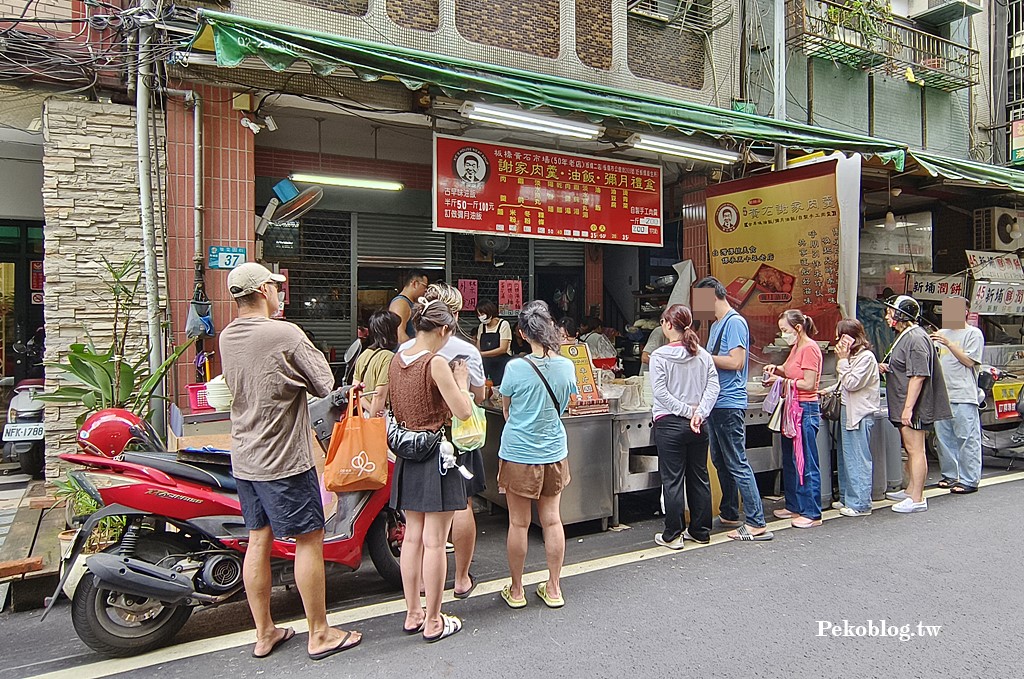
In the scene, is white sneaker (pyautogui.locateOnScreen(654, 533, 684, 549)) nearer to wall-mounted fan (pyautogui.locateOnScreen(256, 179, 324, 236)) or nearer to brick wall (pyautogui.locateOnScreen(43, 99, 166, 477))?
wall-mounted fan (pyautogui.locateOnScreen(256, 179, 324, 236))

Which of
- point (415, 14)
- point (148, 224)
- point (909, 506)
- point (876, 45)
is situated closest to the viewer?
point (148, 224)

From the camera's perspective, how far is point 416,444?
11.4ft

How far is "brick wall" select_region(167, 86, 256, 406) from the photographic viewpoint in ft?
19.2

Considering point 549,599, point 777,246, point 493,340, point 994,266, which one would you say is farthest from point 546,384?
point 994,266

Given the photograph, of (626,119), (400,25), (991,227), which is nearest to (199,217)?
(400,25)

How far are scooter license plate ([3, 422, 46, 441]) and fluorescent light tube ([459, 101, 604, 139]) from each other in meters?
5.50

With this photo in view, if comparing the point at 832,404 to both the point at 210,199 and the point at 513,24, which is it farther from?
the point at 210,199

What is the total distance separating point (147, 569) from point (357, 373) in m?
1.89

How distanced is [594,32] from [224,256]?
5.87 metres

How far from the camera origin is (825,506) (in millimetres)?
6133

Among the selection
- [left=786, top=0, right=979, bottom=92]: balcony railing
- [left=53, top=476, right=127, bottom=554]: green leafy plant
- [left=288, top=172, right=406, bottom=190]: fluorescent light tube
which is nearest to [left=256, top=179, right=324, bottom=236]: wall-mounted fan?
[left=288, top=172, right=406, bottom=190]: fluorescent light tube

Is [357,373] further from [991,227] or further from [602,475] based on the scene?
[991,227]

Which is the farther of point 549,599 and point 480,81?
point 480,81

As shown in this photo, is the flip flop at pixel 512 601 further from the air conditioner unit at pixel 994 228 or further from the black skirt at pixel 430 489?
the air conditioner unit at pixel 994 228
